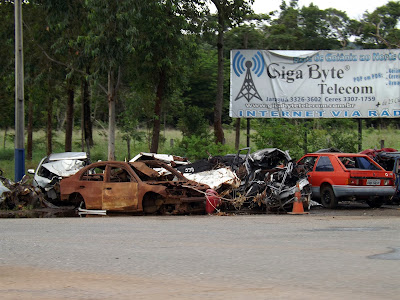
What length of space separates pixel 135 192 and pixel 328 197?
5.66 m

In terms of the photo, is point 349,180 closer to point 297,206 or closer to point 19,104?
point 297,206

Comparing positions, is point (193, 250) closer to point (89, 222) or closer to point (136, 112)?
point (89, 222)

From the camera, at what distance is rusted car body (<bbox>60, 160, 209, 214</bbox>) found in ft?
48.0

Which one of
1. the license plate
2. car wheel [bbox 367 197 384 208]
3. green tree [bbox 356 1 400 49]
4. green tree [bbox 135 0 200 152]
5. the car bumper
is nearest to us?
the car bumper

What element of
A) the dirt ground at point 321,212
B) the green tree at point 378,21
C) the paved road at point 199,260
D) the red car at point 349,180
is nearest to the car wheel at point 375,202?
the red car at point 349,180

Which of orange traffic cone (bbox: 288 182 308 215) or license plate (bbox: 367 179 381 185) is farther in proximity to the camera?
license plate (bbox: 367 179 381 185)

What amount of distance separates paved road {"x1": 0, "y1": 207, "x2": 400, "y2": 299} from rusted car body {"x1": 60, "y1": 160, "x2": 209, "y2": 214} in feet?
5.91

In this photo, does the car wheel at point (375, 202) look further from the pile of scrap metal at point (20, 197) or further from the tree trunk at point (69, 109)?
the tree trunk at point (69, 109)

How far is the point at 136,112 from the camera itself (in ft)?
105

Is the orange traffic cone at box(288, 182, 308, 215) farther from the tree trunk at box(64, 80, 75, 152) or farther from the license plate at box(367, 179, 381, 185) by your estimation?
the tree trunk at box(64, 80, 75, 152)

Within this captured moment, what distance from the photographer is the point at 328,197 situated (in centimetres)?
1689

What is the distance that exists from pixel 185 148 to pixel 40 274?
68.3ft

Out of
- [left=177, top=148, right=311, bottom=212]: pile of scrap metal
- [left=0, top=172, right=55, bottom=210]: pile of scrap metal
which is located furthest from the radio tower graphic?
[left=0, top=172, right=55, bottom=210]: pile of scrap metal

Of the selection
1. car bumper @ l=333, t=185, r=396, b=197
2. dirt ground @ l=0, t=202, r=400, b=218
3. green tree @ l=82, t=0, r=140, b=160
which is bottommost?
dirt ground @ l=0, t=202, r=400, b=218
